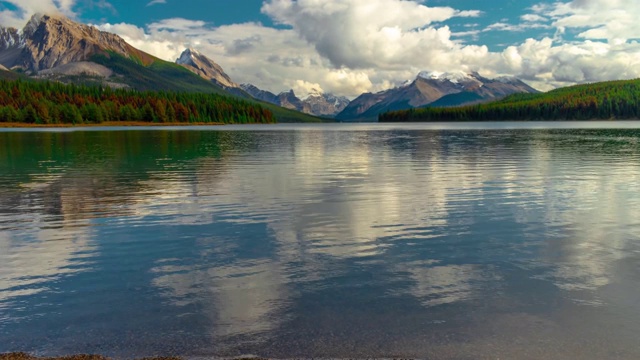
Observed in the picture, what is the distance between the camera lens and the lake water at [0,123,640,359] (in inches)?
444

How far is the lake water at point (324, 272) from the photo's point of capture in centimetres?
1129

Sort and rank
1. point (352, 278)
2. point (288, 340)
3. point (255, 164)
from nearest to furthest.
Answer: point (288, 340), point (352, 278), point (255, 164)

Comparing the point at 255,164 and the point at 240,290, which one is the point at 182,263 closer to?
the point at 240,290

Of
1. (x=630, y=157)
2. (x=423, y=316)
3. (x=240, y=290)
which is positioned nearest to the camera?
(x=423, y=316)

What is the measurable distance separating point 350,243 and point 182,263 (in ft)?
22.1

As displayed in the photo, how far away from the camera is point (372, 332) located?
11609 mm

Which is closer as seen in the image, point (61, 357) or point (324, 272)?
point (61, 357)

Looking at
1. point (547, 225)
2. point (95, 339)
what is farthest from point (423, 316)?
point (547, 225)

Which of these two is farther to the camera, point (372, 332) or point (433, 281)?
point (433, 281)

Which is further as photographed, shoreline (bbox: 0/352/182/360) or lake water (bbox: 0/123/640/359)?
lake water (bbox: 0/123/640/359)

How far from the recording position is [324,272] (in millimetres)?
16406

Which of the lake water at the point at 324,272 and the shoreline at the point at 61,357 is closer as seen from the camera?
the shoreline at the point at 61,357

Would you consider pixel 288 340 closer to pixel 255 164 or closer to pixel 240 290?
pixel 240 290

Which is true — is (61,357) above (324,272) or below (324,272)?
above
